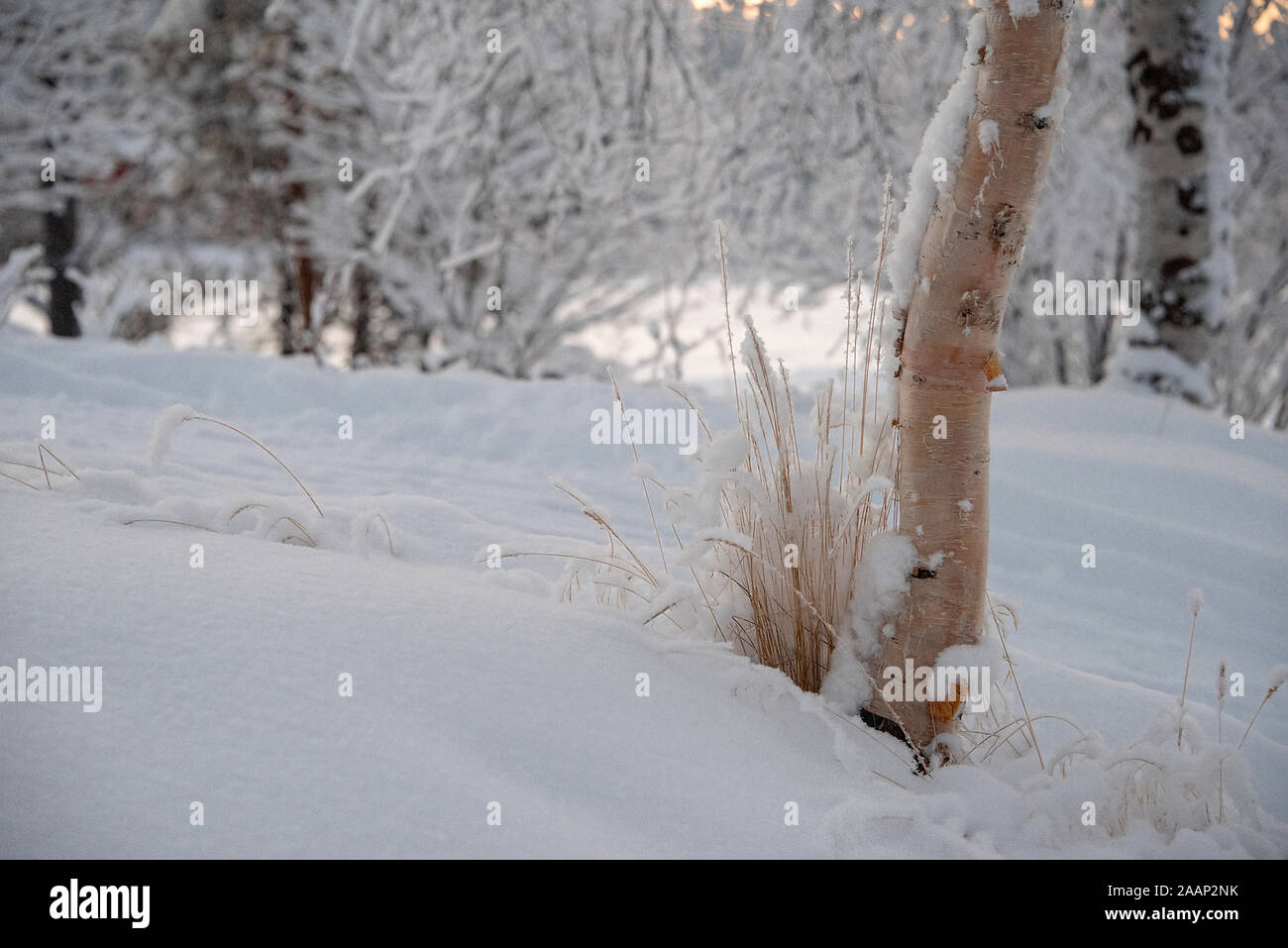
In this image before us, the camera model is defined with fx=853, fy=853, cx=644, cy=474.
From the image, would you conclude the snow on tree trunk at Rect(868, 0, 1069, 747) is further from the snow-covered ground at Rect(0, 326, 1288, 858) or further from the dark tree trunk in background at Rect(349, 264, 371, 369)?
the dark tree trunk in background at Rect(349, 264, 371, 369)

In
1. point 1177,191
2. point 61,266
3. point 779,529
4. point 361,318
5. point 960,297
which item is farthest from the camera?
point 61,266

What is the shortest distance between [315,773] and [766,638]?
850 millimetres

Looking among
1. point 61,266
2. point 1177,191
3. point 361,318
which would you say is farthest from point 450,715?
point 61,266

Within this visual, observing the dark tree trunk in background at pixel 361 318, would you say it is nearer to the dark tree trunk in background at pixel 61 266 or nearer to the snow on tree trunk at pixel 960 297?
the dark tree trunk in background at pixel 61 266

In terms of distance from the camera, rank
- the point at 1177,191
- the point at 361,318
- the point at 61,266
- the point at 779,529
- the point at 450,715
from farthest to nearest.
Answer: the point at 61,266, the point at 361,318, the point at 1177,191, the point at 779,529, the point at 450,715

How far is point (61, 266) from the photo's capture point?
8.80 meters

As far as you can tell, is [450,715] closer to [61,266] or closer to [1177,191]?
[1177,191]

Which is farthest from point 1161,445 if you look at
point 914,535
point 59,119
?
point 59,119

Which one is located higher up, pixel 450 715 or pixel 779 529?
pixel 779 529

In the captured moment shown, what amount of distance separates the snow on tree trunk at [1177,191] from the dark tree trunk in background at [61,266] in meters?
9.28

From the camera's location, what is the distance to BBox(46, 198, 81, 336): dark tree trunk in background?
8.76 meters

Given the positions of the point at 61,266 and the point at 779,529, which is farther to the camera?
the point at 61,266

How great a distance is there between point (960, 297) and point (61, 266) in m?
10.0
